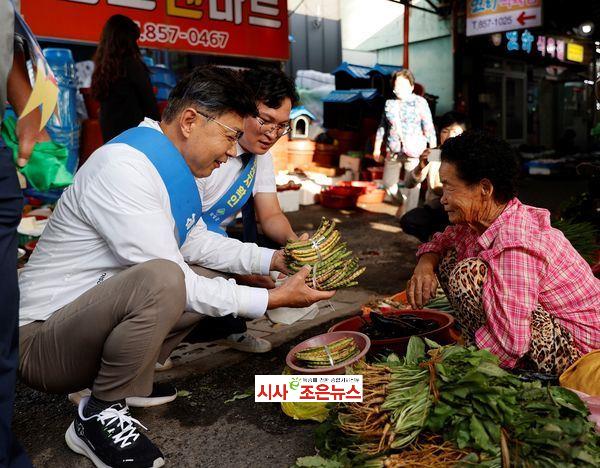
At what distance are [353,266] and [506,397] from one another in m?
1.21

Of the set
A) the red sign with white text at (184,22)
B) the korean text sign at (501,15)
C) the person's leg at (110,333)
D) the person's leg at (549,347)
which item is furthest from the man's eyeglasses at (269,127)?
the korean text sign at (501,15)

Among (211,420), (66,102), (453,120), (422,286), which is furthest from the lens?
(66,102)

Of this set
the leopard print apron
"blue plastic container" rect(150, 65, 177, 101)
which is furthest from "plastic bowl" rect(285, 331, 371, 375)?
"blue plastic container" rect(150, 65, 177, 101)

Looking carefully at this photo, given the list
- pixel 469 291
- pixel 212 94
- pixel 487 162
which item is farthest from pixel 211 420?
pixel 487 162

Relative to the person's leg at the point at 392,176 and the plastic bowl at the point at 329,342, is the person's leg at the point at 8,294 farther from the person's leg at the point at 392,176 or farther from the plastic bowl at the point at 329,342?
the person's leg at the point at 392,176

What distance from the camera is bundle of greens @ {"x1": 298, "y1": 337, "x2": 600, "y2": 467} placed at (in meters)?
1.86

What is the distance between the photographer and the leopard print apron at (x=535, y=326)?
99.2 inches

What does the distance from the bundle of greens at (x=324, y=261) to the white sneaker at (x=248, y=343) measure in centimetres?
85

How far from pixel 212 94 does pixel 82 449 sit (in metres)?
1.68

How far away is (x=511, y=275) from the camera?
2434 millimetres

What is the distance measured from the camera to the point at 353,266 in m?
3.08

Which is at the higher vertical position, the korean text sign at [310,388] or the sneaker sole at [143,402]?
the korean text sign at [310,388]

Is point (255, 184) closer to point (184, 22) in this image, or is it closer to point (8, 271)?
point (8, 271)

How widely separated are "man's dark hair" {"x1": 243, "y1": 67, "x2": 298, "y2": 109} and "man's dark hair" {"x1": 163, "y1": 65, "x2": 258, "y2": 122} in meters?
0.67
